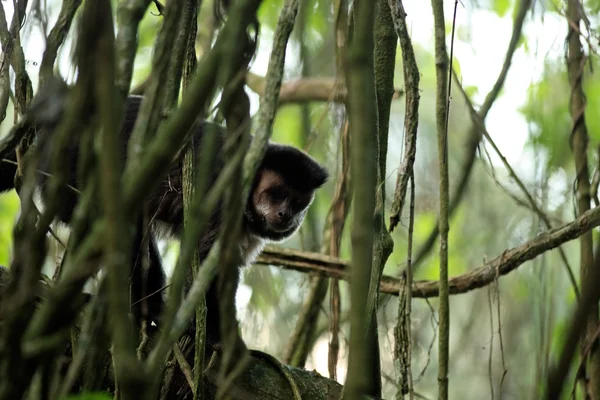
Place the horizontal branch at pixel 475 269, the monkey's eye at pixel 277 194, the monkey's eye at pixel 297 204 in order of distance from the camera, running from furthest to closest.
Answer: the monkey's eye at pixel 297 204 → the monkey's eye at pixel 277 194 → the horizontal branch at pixel 475 269

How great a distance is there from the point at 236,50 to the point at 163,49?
0.30 metres

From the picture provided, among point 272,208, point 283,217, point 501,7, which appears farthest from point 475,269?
point 501,7

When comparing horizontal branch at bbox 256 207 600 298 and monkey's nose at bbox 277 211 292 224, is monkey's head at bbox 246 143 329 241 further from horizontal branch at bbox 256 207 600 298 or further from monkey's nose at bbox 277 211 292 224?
horizontal branch at bbox 256 207 600 298

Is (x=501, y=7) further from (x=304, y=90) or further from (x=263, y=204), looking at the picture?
(x=263, y=204)

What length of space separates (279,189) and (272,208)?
0.56 feet

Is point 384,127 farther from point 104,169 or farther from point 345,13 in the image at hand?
point 104,169

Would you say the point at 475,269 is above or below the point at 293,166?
below

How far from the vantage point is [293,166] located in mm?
5586

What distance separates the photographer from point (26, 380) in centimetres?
173

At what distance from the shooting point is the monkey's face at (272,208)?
543 centimetres

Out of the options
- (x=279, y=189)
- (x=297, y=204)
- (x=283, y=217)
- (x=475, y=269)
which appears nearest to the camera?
(x=475, y=269)

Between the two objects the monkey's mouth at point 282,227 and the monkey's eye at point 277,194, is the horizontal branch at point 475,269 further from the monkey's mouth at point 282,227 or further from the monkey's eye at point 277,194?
the monkey's eye at point 277,194

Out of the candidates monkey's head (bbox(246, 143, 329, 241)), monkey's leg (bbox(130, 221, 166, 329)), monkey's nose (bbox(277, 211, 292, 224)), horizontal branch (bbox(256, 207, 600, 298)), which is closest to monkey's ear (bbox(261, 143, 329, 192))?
monkey's head (bbox(246, 143, 329, 241))

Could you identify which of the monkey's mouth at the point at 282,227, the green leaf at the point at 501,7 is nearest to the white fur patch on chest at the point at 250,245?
the monkey's mouth at the point at 282,227
